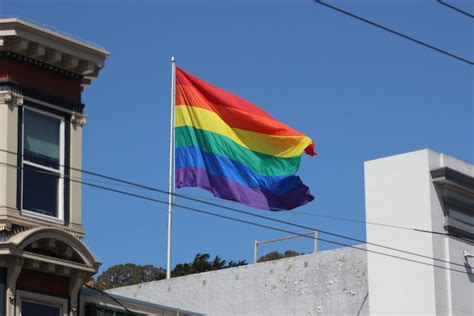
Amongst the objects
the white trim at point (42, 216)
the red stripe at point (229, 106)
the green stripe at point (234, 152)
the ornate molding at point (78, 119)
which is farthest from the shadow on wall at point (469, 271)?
the white trim at point (42, 216)

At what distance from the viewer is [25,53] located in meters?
25.3

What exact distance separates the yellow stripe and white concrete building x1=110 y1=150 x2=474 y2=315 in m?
1.98

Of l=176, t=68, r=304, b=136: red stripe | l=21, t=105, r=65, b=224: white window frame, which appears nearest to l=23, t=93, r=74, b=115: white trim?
l=21, t=105, r=65, b=224: white window frame

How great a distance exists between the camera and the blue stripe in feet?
109

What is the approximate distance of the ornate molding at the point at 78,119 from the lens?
85.8ft

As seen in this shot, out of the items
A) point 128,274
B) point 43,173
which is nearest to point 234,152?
point 43,173

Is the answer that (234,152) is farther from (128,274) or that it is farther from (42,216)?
(128,274)

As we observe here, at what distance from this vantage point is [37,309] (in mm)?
24734

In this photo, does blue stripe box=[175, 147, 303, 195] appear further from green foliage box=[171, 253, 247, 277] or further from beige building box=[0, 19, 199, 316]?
green foliage box=[171, 253, 247, 277]

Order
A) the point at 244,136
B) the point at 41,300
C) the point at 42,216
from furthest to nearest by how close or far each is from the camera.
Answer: the point at 244,136 < the point at 42,216 < the point at 41,300

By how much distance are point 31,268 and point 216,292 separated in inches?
599

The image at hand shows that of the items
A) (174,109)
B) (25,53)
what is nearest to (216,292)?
(174,109)

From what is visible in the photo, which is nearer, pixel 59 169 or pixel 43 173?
pixel 43 173

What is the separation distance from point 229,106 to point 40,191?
1012 cm
